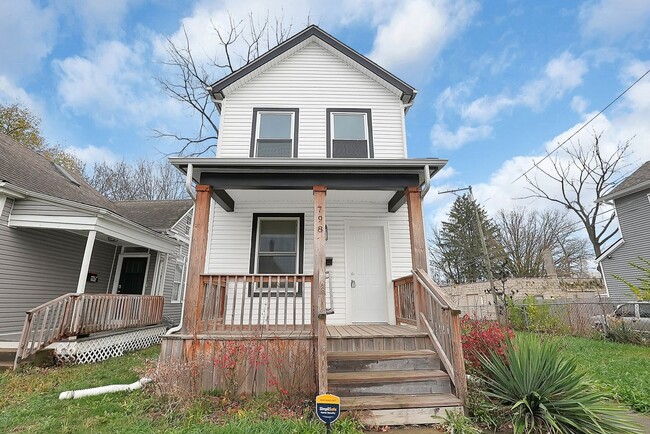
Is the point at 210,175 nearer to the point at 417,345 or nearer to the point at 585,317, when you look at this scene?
the point at 417,345

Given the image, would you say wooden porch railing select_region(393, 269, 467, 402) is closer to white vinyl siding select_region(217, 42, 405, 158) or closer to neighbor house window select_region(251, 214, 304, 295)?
neighbor house window select_region(251, 214, 304, 295)

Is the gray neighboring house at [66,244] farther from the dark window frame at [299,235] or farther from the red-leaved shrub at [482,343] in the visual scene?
the red-leaved shrub at [482,343]

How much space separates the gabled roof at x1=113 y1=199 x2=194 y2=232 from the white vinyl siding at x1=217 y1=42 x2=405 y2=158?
598 centimetres

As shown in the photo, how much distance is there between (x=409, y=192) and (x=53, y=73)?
2148 centimetres

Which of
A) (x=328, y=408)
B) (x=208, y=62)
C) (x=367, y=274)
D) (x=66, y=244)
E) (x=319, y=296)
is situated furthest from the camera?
(x=208, y=62)

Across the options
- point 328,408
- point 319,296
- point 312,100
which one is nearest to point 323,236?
point 319,296

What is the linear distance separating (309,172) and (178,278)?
952 cm

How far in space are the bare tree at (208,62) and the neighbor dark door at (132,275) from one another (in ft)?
17.9

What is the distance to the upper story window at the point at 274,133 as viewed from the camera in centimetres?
715

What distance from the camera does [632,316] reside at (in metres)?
8.33

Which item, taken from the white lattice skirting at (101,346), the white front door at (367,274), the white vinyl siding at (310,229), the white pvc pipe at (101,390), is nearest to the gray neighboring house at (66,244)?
the white lattice skirting at (101,346)

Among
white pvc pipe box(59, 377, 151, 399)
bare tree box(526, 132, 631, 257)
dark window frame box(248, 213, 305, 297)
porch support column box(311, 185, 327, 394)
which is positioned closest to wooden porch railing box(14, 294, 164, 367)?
white pvc pipe box(59, 377, 151, 399)

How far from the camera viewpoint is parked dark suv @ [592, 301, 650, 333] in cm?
787

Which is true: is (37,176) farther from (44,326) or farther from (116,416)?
(116,416)
